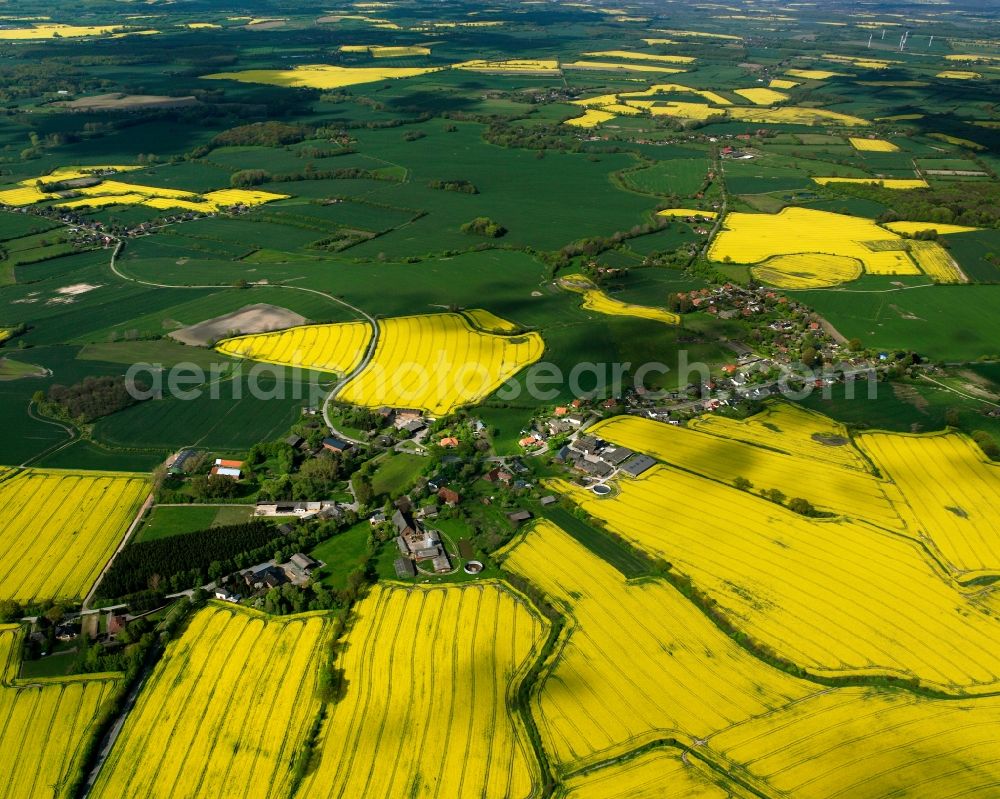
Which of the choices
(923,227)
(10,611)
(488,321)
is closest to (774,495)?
(488,321)

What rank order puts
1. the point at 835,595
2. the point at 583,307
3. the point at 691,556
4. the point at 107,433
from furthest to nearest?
the point at 583,307
the point at 107,433
the point at 691,556
the point at 835,595

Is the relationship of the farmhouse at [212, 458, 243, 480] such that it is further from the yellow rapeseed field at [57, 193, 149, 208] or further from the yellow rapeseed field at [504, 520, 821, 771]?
the yellow rapeseed field at [57, 193, 149, 208]

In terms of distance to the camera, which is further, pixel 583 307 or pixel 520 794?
pixel 583 307

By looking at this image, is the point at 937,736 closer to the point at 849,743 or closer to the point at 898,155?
the point at 849,743

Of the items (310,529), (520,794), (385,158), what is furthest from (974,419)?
(385,158)

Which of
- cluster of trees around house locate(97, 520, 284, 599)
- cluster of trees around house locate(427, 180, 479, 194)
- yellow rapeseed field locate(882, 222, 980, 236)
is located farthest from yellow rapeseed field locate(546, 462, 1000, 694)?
cluster of trees around house locate(427, 180, 479, 194)

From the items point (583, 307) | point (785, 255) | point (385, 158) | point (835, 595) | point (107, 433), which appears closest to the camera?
point (835, 595)

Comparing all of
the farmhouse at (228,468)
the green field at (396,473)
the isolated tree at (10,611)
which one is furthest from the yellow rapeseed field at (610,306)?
the isolated tree at (10,611)
